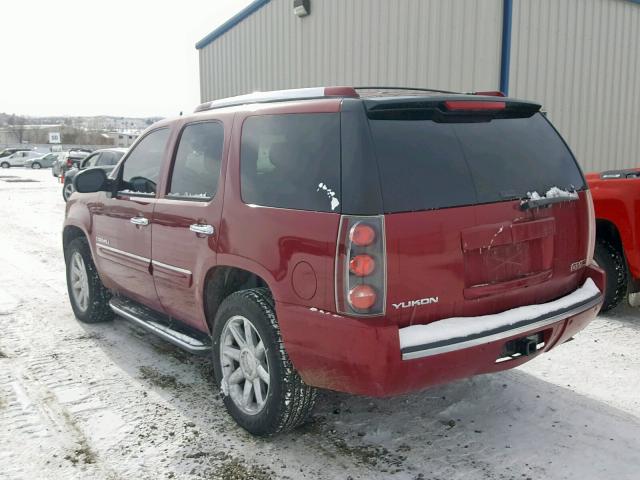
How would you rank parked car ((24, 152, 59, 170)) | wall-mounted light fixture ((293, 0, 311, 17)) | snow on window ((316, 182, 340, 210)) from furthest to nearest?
parked car ((24, 152, 59, 170)) → wall-mounted light fixture ((293, 0, 311, 17)) → snow on window ((316, 182, 340, 210))

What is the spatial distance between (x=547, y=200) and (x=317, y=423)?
1.75m

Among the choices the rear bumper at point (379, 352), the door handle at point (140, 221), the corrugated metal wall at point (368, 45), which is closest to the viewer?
the rear bumper at point (379, 352)

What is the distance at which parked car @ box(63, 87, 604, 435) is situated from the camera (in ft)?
8.23

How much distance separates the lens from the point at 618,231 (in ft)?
16.5

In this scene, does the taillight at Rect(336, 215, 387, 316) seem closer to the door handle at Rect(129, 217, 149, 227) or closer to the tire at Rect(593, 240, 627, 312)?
the door handle at Rect(129, 217, 149, 227)

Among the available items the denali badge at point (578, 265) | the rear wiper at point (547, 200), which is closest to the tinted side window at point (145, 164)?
the rear wiper at point (547, 200)

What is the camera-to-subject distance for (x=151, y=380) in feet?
12.7

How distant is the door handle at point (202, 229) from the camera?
3.28m

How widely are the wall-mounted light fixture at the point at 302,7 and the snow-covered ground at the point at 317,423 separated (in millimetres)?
8624

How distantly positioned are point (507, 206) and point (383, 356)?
1.01 meters

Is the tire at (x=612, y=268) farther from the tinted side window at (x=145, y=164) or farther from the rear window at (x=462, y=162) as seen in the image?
the tinted side window at (x=145, y=164)

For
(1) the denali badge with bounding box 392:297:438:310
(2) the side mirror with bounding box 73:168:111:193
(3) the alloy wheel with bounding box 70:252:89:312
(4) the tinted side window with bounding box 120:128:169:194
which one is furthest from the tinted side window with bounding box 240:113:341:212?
(3) the alloy wheel with bounding box 70:252:89:312

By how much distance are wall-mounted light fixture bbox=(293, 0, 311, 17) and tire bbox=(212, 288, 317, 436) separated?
31.0 ft

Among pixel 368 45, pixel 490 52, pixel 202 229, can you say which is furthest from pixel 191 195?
pixel 368 45
